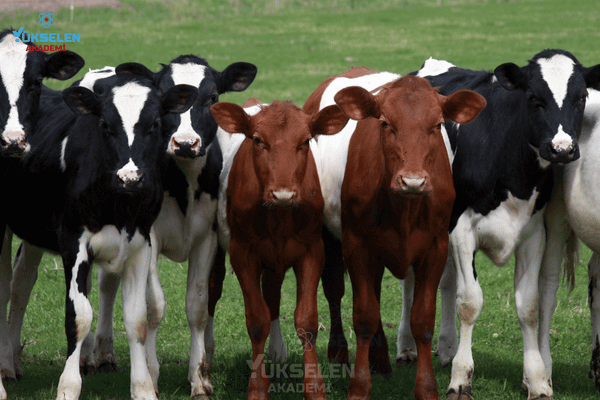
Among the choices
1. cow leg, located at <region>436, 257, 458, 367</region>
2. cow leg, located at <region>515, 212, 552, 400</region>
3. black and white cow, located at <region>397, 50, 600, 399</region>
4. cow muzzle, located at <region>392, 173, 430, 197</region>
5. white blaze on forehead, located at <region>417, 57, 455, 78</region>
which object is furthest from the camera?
white blaze on forehead, located at <region>417, 57, 455, 78</region>

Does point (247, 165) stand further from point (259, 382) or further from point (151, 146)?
point (259, 382)

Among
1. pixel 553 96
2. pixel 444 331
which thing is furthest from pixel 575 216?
pixel 444 331

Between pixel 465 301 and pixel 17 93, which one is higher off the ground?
pixel 17 93

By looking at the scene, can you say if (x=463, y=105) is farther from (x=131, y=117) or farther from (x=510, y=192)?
(x=131, y=117)

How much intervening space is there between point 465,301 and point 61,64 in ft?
13.2

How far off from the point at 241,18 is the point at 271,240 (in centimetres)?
2827

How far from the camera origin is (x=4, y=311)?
719 cm

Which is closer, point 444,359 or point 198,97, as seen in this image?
point 198,97

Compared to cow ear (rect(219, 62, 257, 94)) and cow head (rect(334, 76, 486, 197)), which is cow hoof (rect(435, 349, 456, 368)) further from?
cow ear (rect(219, 62, 257, 94))

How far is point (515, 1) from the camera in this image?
37.5 meters

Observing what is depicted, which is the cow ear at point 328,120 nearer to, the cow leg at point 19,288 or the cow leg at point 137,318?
the cow leg at point 137,318

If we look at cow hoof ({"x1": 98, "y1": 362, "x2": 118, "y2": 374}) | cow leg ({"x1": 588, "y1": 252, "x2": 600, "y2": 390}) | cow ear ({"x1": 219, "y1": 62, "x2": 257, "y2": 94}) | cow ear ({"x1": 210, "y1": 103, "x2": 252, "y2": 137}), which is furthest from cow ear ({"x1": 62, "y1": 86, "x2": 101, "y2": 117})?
cow leg ({"x1": 588, "y1": 252, "x2": 600, "y2": 390})

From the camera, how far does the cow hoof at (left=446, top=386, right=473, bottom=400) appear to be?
6355mm

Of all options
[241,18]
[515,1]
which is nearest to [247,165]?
[241,18]
